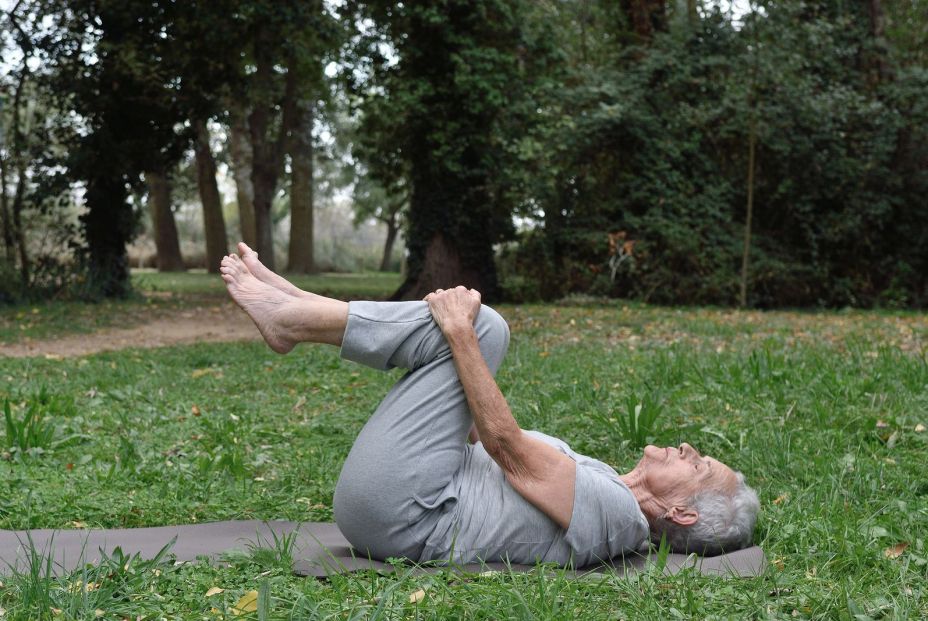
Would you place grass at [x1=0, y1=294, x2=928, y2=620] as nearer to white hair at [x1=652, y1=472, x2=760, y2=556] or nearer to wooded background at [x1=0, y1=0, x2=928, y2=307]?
white hair at [x1=652, y1=472, x2=760, y2=556]

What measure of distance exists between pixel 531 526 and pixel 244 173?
23.7m

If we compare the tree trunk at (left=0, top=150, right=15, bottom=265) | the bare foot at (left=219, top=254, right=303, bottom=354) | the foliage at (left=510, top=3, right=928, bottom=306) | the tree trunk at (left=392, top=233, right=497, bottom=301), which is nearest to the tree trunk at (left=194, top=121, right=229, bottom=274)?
the tree trunk at (left=0, top=150, right=15, bottom=265)

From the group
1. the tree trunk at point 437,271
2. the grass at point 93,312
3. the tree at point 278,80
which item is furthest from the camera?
the tree trunk at point 437,271

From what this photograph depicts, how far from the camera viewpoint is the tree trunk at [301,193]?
83.8 ft

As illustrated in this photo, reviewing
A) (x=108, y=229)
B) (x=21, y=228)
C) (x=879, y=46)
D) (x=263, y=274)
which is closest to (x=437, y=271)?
(x=108, y=229)

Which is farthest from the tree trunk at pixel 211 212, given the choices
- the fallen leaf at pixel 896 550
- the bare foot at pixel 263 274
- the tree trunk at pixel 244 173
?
the fallen leaf at pixel 896 550

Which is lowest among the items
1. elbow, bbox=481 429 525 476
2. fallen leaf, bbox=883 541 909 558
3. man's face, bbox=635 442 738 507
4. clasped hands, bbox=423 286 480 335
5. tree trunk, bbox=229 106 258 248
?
fallen leaf, bbox=883 541 909 558

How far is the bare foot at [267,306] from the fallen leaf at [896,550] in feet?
7.17

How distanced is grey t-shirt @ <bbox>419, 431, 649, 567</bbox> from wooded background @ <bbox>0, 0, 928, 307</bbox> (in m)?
11.7

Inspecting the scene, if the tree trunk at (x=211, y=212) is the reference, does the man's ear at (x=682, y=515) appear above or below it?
below

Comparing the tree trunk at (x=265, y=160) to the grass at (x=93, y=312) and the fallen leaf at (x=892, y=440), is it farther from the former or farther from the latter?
the fallen leaf at (x=892, y=440)

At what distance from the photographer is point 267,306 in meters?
3.26

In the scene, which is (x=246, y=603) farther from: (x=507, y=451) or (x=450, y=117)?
(x=450, y=117)

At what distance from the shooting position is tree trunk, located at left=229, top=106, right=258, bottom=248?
23.7 m
